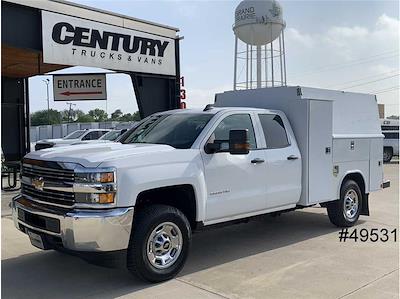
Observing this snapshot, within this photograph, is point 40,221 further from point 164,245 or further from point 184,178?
point 184,178

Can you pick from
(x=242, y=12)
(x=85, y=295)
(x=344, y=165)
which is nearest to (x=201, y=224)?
(x=85, y=295)

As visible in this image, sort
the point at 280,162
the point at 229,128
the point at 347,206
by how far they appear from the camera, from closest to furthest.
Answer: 1. the point at 229,128
2. the point at 280,162
3. the point at 347,206

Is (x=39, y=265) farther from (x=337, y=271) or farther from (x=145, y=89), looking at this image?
(x=145, y=89)

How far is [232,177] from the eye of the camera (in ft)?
19.0

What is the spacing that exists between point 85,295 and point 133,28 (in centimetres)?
845

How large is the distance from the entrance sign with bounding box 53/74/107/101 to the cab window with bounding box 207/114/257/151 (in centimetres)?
734

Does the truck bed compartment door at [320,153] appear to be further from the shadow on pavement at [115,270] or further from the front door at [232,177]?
the front door at [232,177]

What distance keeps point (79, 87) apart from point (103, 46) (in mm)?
2256

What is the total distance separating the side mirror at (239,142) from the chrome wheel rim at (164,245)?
1165 millimetres

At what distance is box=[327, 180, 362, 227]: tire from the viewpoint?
25.0 feet

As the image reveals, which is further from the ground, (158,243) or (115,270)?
(158,243)

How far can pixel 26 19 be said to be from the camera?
10070 millimetres

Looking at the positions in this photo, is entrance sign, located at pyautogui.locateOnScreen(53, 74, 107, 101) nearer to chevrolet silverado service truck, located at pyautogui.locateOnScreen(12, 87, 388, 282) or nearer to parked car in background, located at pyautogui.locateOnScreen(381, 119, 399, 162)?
chevrolet silverado service truck, located at pyautogui.locateOnScreen(12, 87, 388, 282)

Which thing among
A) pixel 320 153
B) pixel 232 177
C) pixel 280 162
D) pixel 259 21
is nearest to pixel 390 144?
pixel 259 21
